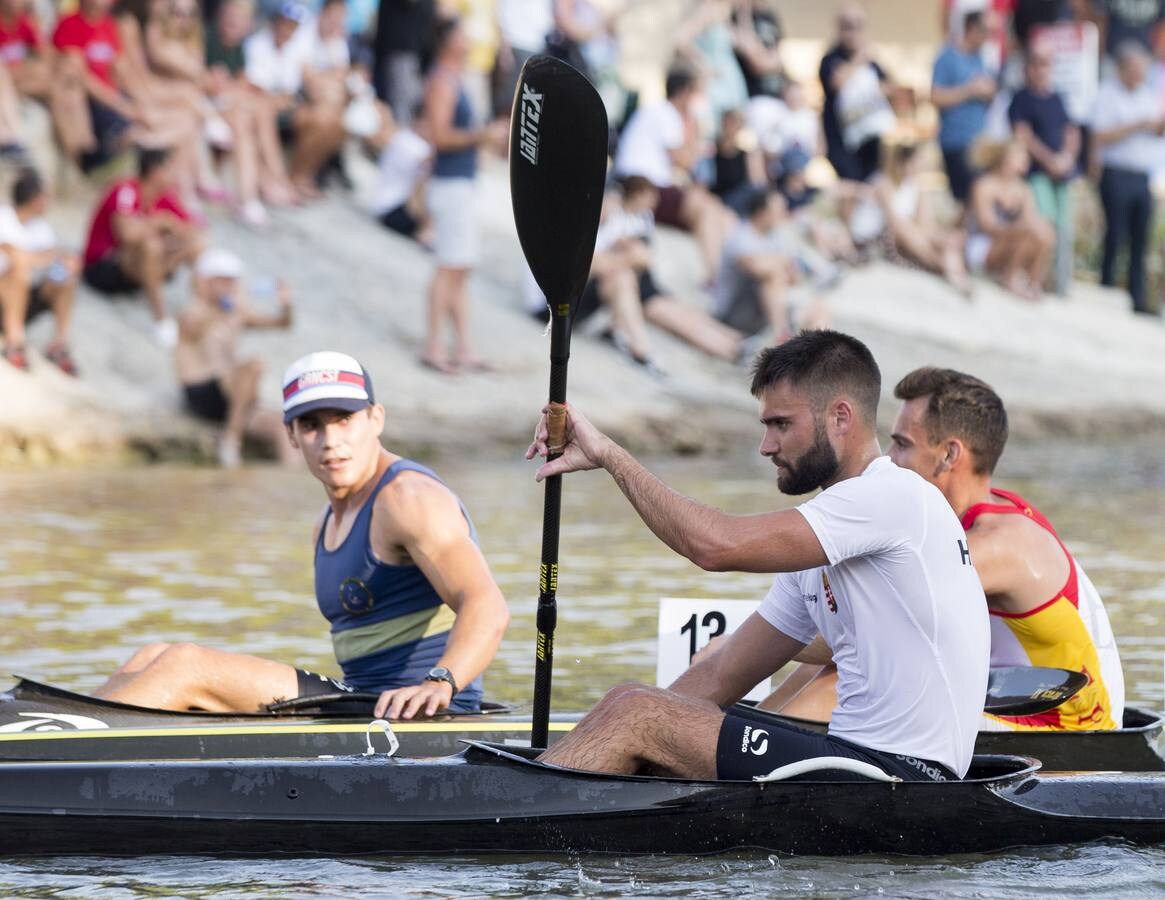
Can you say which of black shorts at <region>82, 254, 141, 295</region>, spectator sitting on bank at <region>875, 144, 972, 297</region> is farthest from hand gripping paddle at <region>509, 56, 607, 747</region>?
spectator sitting on bank at <region>875, 144, 972, 297</region>

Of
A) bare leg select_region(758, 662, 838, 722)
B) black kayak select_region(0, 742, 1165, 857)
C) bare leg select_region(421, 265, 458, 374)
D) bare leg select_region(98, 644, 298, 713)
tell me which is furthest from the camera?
bare leg select_region(421, 265, 458, 374)

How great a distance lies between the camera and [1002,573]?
5.70m

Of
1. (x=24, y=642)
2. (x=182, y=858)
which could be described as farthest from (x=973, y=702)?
(x=24, y=642)

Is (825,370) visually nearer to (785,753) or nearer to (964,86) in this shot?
(785,753)

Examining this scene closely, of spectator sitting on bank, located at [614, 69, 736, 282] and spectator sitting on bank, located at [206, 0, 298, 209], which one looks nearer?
spectator sitting on bank, located at [206, 0, 298, 209]

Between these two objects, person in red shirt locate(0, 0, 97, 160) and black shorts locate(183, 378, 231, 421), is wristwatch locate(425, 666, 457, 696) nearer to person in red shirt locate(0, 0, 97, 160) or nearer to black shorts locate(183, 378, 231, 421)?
black shorts locate(183, 378, 231, 421)

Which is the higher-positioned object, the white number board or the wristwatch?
the white number board

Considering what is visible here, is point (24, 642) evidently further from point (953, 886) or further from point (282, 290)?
point (282, 290)

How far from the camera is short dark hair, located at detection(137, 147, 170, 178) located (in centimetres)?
1379

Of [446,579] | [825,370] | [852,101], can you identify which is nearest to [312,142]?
[852,101]

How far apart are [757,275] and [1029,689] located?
37.0 feet

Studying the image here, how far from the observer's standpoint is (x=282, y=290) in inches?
581

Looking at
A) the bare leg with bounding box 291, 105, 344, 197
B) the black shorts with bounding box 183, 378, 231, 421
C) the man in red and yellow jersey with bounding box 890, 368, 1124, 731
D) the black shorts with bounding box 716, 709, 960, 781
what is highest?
the bare leg with bounding box 291, 105, 344, 197

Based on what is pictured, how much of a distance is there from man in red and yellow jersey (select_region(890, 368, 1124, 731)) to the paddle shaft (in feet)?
4.35
